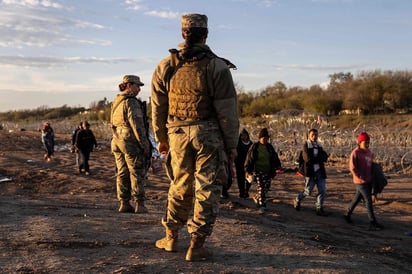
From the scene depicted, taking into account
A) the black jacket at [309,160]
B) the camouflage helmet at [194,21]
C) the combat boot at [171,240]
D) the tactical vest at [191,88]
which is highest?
the camouflage helmet at [194,21]

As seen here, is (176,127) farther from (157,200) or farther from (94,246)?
(157,200)

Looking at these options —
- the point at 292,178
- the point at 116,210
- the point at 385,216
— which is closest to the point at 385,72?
the point at 292,178

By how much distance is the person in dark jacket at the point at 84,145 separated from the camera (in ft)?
53.8

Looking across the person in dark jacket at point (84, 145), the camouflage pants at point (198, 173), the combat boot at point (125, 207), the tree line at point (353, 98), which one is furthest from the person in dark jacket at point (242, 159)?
the tree line at point (353, 98)

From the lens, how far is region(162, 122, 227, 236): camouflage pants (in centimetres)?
507

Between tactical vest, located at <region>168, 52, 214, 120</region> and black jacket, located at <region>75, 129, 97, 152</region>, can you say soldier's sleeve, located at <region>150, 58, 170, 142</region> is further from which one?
black jacket, located at <region>75, 129, 97, 152</region>

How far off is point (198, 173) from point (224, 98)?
0.76 m

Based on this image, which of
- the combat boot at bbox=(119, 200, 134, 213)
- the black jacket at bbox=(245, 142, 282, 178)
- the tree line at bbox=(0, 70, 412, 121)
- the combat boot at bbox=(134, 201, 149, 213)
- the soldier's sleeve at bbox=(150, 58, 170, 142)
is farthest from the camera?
the tree line at bbox=(0, 70, 412, 121)

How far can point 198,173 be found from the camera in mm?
5152

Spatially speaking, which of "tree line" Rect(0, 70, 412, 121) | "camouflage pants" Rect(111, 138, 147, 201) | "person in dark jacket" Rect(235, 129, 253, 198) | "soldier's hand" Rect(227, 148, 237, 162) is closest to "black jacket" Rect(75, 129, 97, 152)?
"person in dark jacket" Rect(235, 129, 253, 198)

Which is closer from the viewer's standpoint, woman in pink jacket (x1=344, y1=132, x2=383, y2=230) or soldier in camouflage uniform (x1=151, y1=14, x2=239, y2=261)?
soldier in camouflage uniform (x1=151, y1=14, x2=239, y2=261)

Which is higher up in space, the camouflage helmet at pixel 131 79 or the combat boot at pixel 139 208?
the camouflage helmet at pixel 131 79

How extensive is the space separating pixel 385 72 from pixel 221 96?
49217mm

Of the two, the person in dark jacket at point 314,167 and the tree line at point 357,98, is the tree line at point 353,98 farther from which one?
the person in dark jacket at point 314,167
